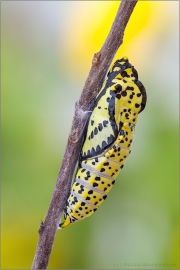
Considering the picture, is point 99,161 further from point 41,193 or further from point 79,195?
point 41,193

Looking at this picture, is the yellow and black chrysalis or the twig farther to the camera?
the yellow and black chrysalis

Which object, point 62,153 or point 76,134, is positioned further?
point 62,153

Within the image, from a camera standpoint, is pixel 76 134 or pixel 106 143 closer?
pixel 76 134

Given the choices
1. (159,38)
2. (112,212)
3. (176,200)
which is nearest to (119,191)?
(112,212)

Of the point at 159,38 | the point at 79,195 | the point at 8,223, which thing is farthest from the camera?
the point at 159,38
